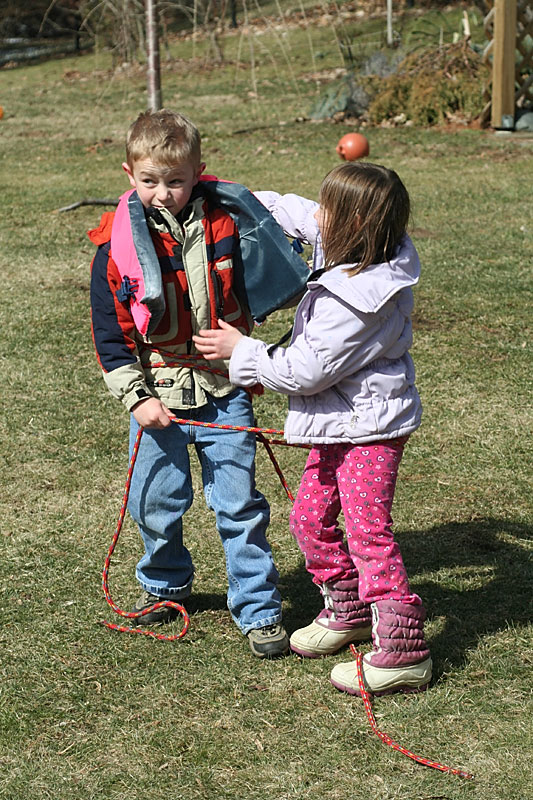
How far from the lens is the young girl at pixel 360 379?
278 centimetres

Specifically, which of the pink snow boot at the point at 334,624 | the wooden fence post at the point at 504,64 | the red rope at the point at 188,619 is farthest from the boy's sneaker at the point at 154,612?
the wooden fence post at the point at 504,64

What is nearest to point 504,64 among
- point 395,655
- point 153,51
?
point 153,51

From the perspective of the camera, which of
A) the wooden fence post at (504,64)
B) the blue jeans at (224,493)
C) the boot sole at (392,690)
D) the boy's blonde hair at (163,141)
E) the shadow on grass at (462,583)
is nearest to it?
the boy's blonde hair at (163,141)

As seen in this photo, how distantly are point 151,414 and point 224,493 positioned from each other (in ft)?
1.13

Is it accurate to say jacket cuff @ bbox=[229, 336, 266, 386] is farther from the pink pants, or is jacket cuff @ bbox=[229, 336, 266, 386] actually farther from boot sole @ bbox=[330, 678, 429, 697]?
boot sole @ bbox=[330, 678, 429, 697]

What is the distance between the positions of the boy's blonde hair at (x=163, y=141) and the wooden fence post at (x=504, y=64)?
9.35 m

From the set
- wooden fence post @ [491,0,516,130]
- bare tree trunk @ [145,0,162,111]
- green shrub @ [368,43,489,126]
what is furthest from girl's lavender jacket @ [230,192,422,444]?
green shrub @ [368,43,489,126]

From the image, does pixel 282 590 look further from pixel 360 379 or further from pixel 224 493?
pixel 360 379

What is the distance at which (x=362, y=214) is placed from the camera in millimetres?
2793

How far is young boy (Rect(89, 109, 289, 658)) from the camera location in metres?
2.97

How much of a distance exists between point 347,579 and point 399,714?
17.1 inches

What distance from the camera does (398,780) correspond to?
2.69 metres

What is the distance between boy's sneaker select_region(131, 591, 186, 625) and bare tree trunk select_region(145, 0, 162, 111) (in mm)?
5284

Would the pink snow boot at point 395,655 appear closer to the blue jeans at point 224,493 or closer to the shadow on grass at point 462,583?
the shadow on grass at point 462,583
